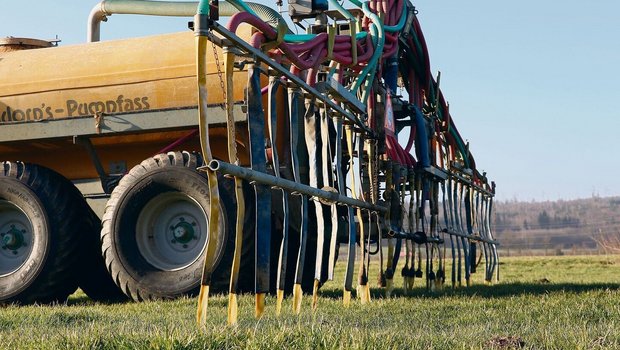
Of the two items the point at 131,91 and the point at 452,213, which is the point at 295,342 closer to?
the point at 131,91

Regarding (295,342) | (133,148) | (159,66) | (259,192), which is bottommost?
(295,342)

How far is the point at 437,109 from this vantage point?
12.3 meters

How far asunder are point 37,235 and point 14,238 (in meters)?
0.42

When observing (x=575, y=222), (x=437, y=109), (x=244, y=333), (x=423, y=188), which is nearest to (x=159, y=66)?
(x=423, y=188)

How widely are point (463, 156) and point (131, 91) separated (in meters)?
5.86

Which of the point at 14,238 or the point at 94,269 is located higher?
the point at 14,238

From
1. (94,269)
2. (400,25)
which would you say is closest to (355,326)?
(94,269)

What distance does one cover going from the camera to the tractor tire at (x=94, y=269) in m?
9.48

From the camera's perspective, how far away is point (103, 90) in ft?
30.9

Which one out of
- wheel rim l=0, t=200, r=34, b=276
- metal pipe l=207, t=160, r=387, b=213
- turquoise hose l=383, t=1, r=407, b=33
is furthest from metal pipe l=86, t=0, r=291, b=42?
metal pipe l=207, t=160, r=387, b=213

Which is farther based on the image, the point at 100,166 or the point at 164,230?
the point at 100,166

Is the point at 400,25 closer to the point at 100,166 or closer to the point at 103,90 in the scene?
the point at 103,90

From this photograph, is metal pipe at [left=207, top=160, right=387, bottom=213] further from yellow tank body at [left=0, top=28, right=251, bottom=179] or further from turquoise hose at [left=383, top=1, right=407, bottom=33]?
turquoise hose at [left=383, top=1, right=407, bottom=33]

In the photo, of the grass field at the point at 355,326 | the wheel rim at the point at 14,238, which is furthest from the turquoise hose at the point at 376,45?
the wheel rim at the point at 14,238
